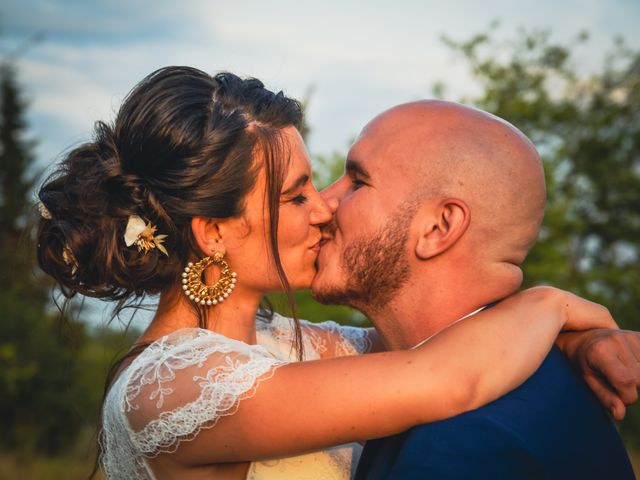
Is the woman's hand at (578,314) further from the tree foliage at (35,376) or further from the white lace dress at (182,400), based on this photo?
the tree foliage at (35,376)

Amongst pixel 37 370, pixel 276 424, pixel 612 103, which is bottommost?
pixel 37 370

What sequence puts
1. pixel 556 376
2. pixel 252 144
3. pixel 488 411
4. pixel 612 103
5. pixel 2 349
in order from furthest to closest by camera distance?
pixel 612 103, pixel 2 349, pixel 252 144, pixel 556 376, pixel 488 411

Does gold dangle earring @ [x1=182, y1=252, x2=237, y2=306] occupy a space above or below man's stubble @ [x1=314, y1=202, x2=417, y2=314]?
below

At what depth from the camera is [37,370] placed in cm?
1139

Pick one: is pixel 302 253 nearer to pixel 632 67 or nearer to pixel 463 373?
pixel 463 373

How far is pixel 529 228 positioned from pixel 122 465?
2.12 m

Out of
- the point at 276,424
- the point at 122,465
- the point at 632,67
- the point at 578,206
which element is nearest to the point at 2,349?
the point at 122,465

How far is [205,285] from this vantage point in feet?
11.6

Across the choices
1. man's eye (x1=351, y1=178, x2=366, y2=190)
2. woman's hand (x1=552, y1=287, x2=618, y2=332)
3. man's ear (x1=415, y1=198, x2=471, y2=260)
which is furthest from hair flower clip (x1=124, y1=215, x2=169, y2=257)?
woman's hand (x1=552, y1=287, x2=618, y2=332)

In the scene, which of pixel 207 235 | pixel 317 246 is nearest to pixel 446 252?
pixel 317 246

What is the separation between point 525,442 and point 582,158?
2224 centimetres

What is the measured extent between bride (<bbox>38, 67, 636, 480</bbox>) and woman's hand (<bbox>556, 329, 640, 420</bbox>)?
0.14 meters

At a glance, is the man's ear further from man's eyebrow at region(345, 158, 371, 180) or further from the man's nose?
the man's nose

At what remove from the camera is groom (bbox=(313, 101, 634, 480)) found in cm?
249
